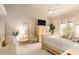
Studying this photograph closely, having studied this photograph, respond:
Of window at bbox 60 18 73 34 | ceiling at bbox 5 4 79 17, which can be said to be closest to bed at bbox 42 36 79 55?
window at bbox 60 18 73 34

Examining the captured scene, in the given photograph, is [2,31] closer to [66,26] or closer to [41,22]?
[41,22]

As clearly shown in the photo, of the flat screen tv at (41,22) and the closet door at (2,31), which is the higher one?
the flat screen tv at (41,22)

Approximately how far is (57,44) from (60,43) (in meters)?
0.06

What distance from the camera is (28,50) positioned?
5.79ft

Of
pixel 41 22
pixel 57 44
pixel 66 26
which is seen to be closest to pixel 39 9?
pixel 41 22

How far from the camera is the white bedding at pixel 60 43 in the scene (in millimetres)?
1678

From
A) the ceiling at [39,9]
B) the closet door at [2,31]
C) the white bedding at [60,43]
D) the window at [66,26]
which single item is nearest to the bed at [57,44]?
the white bedding at [60,43]

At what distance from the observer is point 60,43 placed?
1.79 metres

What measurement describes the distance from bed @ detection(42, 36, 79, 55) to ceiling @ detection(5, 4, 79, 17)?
1.51 feet

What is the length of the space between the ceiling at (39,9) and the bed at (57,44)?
0.46 meters

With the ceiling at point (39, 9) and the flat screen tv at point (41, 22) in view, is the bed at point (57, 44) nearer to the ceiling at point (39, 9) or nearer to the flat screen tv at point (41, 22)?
the flat screen tv at point (41, 22)

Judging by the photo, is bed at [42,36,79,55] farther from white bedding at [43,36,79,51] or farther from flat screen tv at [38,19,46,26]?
flat screen tv at [38,19,46,26]

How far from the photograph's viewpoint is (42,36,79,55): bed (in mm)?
1698
